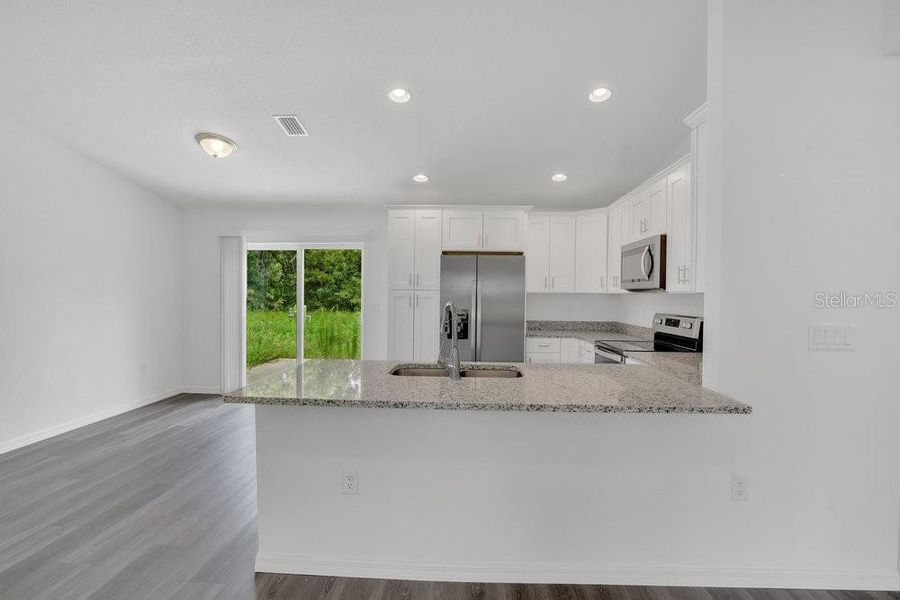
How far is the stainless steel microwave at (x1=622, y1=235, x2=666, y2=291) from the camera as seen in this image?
3.20 m

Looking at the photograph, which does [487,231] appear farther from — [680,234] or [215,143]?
[215,143]

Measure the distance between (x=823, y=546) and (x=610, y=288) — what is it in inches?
112

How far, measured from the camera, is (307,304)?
5328mm

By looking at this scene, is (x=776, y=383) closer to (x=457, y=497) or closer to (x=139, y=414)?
(x=457, y=497)

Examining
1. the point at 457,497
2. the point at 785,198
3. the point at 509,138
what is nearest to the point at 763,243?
the point at 785,198

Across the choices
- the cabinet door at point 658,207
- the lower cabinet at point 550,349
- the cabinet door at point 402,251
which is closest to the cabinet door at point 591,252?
the lower cabinet at point 550,349

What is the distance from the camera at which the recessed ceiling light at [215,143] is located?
344cm

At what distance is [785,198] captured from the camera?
1.82 meters

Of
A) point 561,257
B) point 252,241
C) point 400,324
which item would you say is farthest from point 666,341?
point 252,241

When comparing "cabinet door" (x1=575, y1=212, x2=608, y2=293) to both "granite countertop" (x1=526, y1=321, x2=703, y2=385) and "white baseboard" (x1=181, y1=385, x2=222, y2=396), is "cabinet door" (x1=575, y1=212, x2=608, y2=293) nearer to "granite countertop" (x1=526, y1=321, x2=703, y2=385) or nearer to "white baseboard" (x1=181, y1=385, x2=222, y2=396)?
"granite countertop" (x1=526, y1=321, x2=703, y2=385)

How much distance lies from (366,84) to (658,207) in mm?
2398

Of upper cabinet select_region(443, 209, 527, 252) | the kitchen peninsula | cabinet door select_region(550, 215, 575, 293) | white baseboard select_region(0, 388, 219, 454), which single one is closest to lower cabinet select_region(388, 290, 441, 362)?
upper cabinet select_region(443, 209, 527, 252)

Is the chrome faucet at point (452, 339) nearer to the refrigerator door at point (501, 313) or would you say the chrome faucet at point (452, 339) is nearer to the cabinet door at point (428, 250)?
the refrigerator door at point (501, 313)

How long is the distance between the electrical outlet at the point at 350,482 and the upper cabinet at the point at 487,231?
9.95 feet
